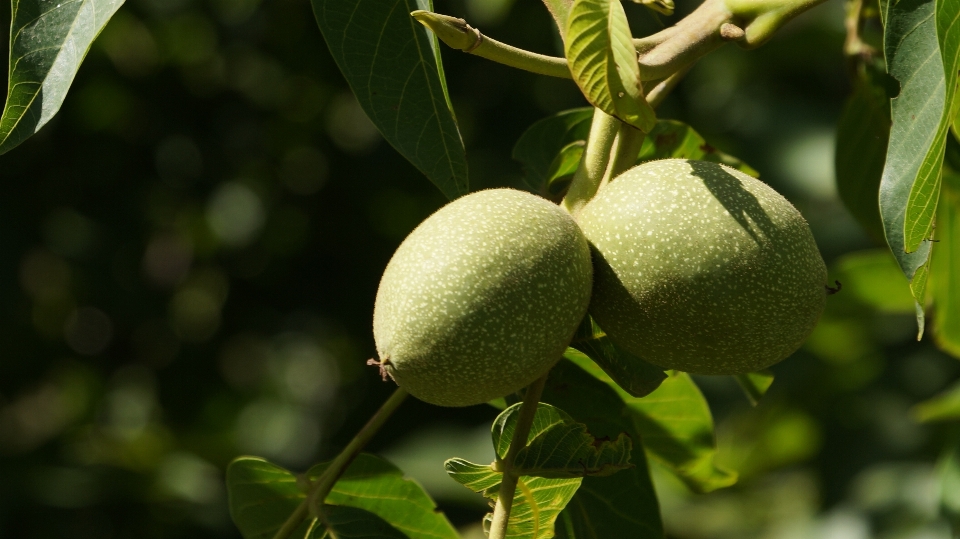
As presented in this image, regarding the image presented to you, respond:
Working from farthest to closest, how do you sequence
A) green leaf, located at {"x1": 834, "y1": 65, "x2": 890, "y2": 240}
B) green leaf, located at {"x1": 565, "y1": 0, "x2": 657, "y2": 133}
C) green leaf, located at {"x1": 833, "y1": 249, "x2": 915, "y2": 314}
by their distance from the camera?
green leaf, located at {"x1": 833, "y1": 249, "x2": 915, "y2": 314} < green leaf, located at {"x1": 834, "y1": 65, "x2": 890, "y2": 240} < green leaf, located at {"x1": 565, "y1": 0, "x2": 657, "y2": 133}

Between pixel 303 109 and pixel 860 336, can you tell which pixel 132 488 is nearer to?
pixel 303 109

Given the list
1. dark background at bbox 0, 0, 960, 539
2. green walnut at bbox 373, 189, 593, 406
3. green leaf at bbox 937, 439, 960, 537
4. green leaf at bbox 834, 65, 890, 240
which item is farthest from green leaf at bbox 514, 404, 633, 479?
dark background at bbox 0, 0, 960, 539


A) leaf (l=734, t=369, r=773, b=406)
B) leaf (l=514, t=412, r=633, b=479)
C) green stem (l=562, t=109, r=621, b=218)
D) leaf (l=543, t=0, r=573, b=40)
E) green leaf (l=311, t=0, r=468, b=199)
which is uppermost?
leaf (l=543, t=0, r=573, b=40)

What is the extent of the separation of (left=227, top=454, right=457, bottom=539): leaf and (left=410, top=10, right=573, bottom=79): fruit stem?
0.75 meters

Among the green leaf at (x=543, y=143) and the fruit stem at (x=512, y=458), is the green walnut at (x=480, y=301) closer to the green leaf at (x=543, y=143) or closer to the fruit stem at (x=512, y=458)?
the fruit stem at (x=512, y=458)

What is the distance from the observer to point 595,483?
1553 millimetres

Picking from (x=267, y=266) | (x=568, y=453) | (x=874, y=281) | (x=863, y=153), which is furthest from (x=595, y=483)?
(x=267, y=266)

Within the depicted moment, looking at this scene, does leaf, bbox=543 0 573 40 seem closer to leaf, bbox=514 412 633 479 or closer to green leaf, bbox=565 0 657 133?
green leaf, bbox=565 0 657 133

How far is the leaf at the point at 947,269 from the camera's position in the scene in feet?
6.34

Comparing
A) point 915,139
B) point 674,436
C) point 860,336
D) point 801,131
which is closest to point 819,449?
point 860,336

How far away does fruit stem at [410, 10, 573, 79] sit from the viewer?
1.08m

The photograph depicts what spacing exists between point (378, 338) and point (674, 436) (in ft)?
2.55

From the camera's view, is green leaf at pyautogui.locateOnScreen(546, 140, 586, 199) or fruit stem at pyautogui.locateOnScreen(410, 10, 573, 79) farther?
green leaf at pyautogui.locateOnScreen(546, 140, 586, 199)

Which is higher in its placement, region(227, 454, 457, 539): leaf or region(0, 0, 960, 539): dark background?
region(227, 454, 457, 539): leaf
